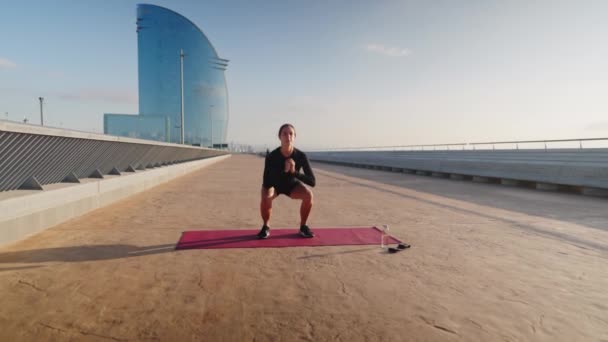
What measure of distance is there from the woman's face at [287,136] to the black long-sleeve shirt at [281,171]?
20 cm

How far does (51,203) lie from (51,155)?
1381 mm

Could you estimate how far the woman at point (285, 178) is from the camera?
4.74 meters

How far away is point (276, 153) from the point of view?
15.9 ft

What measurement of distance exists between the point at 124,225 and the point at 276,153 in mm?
3065

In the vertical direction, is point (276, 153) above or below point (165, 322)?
above

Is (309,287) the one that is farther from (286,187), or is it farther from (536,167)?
(536,167)

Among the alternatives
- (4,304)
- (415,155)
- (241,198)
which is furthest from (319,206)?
(415,155)

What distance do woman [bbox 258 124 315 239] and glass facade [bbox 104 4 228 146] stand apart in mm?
79581

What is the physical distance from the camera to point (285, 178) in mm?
4832

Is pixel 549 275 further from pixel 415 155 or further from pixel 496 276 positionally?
pixel 415 155

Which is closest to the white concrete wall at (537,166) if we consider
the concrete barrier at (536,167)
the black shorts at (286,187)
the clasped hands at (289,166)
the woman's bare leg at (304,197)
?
the concrete barrier at (536,167)

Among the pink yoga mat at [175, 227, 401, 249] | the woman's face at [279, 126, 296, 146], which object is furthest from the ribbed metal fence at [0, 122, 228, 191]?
the woman's face at [279, 126, 296, 146]

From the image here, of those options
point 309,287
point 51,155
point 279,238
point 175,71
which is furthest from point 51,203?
point 175,71

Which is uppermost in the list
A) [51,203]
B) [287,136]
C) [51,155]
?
[287,136]
